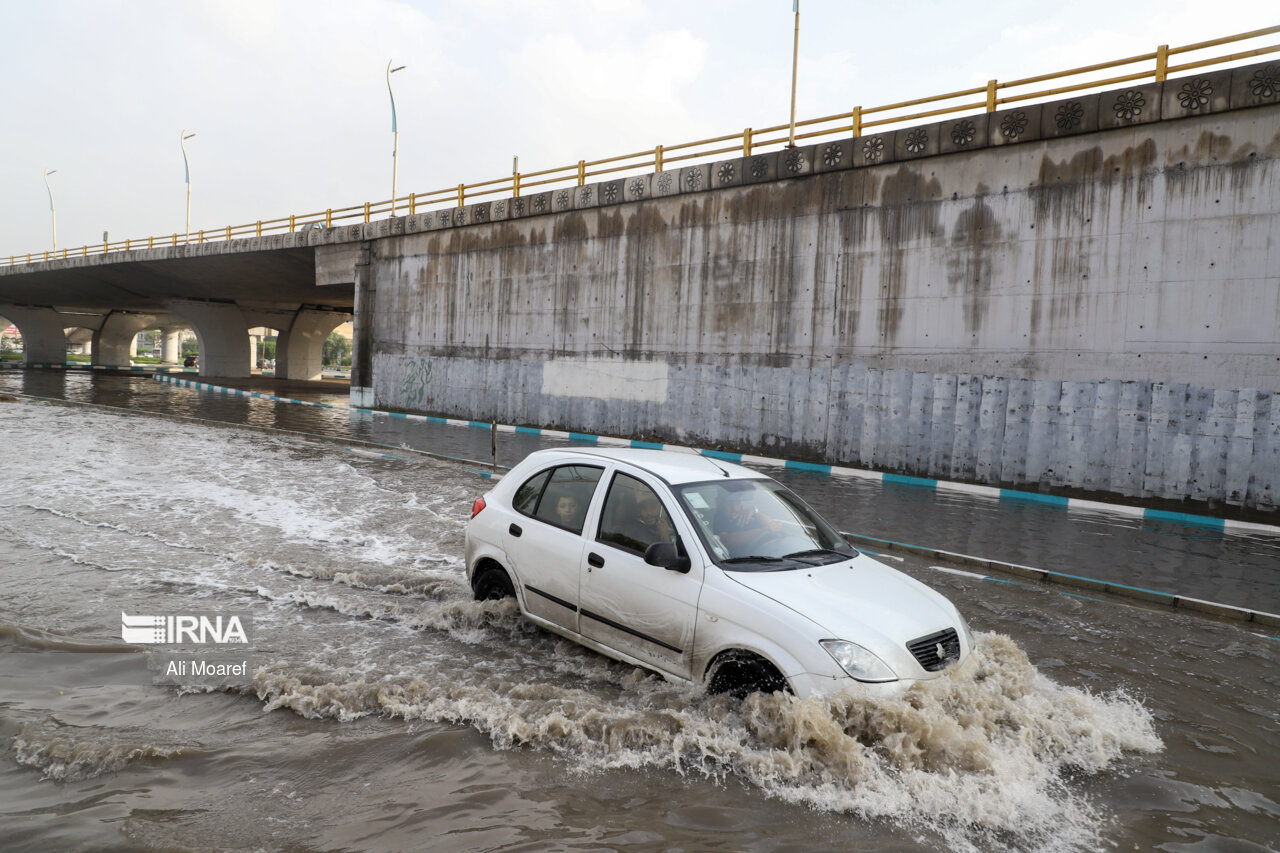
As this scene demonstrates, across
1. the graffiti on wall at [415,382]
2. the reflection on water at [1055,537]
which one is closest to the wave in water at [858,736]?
the reflection on water at [1055,537]

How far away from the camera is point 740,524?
4.94 metres

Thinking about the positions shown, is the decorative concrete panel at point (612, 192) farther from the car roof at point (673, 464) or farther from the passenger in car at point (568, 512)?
the passenger in car at point (568, 512)

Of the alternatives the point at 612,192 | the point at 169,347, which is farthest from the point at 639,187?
the point at 169,347

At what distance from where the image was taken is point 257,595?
21.9ft

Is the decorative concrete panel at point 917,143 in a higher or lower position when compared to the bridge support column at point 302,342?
higher

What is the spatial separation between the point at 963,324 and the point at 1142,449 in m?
3.78

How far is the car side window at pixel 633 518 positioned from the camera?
4.84 metres

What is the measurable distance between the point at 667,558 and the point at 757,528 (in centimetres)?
74

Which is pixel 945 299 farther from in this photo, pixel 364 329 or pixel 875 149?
pixel 364 329

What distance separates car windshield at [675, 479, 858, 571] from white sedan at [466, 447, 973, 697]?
0.03 ft

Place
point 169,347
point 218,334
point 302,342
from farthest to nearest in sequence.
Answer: point 169,347 → point 302,342 → point 218,334

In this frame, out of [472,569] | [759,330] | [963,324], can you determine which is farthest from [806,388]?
[472,569]

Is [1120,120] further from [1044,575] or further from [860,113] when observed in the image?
[1044,575]

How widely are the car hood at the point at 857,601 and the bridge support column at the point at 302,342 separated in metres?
55.0
